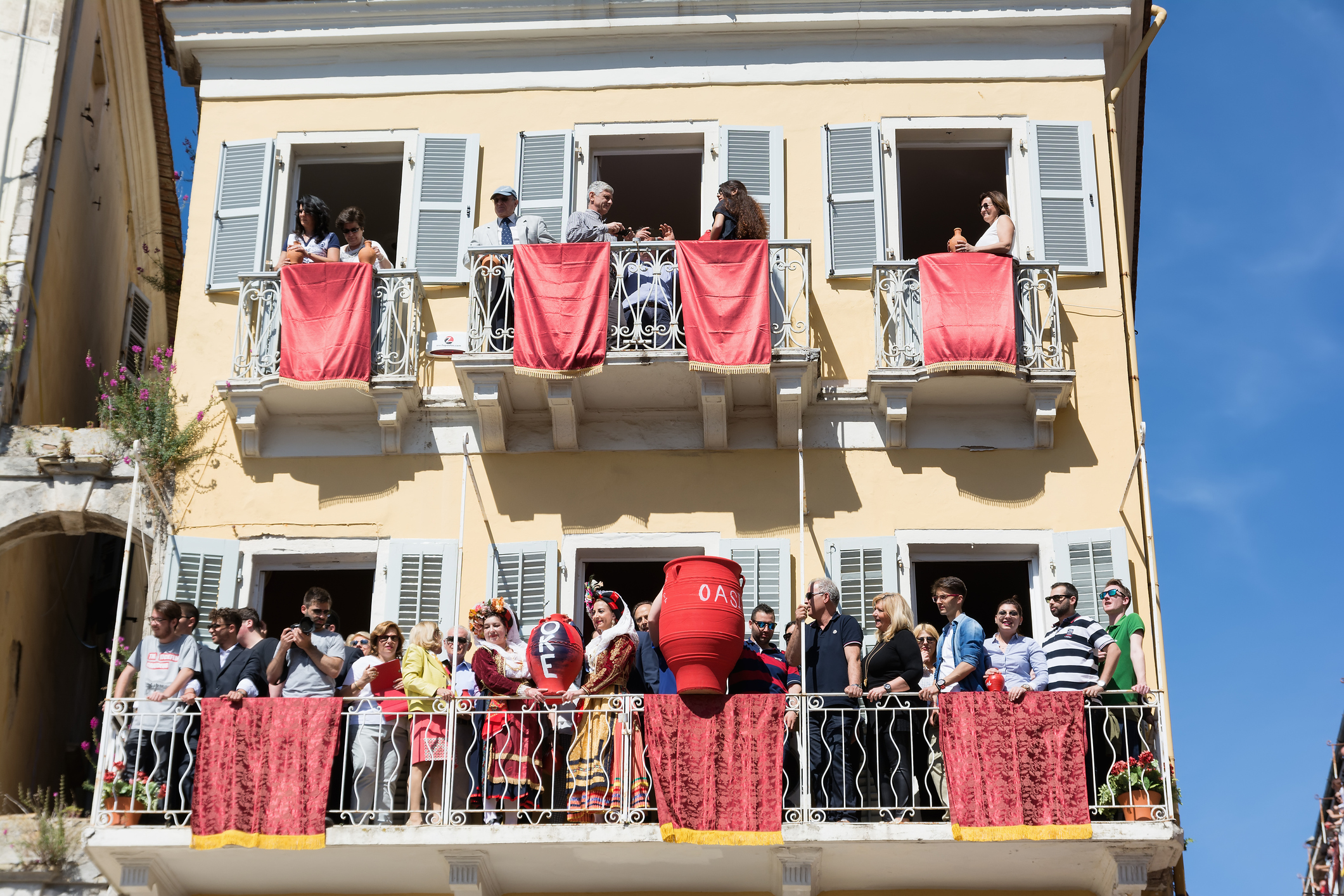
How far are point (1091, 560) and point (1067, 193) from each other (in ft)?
11.3

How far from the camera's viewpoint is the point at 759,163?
15477 millimetres

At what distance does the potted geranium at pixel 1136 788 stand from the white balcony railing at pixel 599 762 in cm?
1

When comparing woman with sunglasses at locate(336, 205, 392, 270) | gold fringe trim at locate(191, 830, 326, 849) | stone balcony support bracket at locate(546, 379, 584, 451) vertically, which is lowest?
gold fringe trim at locate(191, 830, 326, 849)

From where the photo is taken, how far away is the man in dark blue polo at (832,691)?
12.1 meters

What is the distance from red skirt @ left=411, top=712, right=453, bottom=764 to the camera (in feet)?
40.4

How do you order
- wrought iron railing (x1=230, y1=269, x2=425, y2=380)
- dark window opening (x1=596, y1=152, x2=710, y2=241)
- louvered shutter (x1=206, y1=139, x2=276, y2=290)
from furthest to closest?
dark window opening (x1=596, y1=152, x2=710, y2=241)
louvered shutter (x1=206, y1=139, x2=276, y2=290)
wrought iron railing (x1=230, y1=269, x2=425, y2=380)

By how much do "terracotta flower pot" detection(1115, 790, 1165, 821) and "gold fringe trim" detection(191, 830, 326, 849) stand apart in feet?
18.5

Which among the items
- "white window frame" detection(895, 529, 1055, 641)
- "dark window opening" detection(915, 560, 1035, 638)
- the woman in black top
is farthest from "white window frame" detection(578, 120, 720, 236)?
the woman in black top

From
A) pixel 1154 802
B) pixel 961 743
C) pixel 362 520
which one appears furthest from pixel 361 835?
pixel 1154 802

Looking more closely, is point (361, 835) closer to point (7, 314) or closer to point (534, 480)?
point (534, 480)

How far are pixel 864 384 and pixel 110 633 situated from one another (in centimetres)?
824

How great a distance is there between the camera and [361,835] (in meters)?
12.1

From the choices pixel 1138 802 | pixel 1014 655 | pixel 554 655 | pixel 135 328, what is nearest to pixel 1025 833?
pixel 1138 802

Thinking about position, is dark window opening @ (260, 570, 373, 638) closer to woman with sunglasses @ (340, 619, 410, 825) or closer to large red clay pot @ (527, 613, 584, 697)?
woman with sunglasses @ (340, 619, 410, 825)
